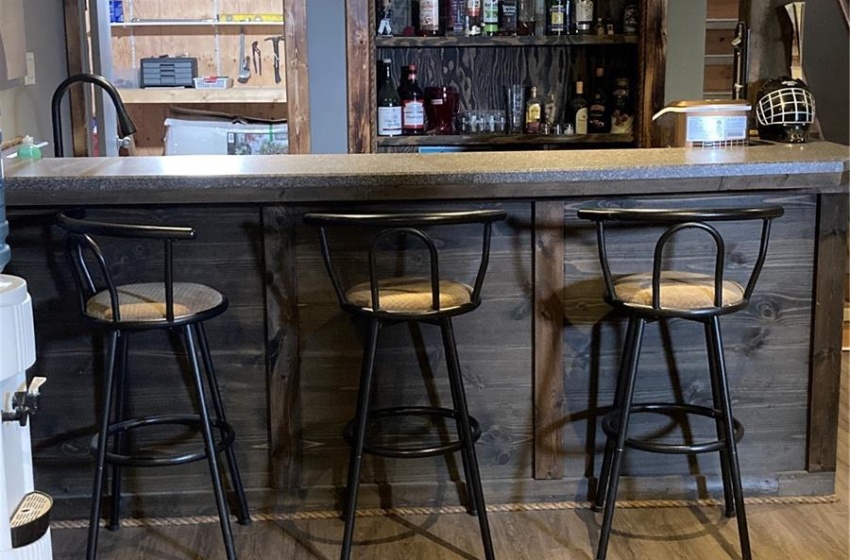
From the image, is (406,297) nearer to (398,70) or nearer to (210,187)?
(210,187)

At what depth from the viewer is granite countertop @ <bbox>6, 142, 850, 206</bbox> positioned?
8.40 ft

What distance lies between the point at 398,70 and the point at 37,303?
225 cm

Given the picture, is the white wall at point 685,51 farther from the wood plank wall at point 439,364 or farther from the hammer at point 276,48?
the hammer at point 276,48

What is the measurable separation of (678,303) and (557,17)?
227 cm

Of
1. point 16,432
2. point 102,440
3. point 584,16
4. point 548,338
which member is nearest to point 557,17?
point 584,16

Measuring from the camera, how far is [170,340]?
109 inches

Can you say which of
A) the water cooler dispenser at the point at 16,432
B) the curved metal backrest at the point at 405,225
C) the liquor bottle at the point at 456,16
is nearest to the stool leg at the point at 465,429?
the curved metal backrest at the point at 405,225

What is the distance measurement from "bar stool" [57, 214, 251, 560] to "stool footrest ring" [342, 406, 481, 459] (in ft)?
1.17

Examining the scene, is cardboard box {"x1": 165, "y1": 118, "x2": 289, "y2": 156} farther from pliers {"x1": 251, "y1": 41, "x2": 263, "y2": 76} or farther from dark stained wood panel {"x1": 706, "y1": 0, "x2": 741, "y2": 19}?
dark stained wood panel {"x1": 706, "y1": 0, "x2": 741, "y2": 19}

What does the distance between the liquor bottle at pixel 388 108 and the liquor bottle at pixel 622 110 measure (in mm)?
955

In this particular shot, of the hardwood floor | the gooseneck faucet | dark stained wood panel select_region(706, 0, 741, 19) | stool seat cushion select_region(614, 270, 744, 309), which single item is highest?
dark stained wood panel select_region(706, 0, 741, 19)

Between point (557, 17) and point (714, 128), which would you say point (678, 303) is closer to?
point (714, 128)

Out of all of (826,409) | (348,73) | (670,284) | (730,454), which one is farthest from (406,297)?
(348,73)

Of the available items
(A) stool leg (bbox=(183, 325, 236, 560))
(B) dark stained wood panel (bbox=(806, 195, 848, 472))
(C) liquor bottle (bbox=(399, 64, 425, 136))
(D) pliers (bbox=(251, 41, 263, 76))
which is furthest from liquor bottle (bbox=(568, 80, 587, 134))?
(D) pliers (bbox=(251, 41, 263, 76))
